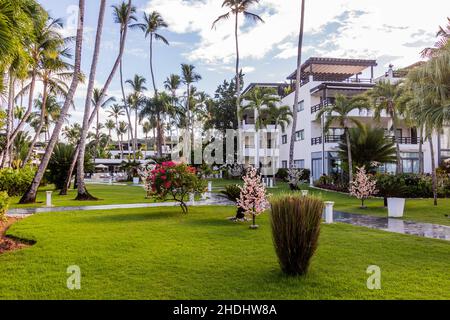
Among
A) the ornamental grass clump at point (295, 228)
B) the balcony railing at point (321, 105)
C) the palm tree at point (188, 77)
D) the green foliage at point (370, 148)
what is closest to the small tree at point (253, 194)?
the ornamental grass clump at point (295, 228)

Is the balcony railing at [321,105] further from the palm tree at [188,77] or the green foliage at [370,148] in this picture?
the palm tree at [188,77]

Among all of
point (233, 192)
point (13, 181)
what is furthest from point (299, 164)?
point (233, 192)

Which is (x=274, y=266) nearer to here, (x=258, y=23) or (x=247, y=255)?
(x=247, y=255)

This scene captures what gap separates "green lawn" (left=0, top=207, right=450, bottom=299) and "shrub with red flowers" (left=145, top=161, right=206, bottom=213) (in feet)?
9.20

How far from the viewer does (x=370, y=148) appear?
26.0m

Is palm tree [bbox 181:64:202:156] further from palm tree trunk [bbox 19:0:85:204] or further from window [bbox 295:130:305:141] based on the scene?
palm tree trunk [bbox 19:0:85:204]

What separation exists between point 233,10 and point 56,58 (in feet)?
55.4

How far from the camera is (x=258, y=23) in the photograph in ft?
116

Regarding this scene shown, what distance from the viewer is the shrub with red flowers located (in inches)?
544

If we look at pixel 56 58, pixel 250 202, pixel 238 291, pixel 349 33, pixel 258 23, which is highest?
pixel 258 23

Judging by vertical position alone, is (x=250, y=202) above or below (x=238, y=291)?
above

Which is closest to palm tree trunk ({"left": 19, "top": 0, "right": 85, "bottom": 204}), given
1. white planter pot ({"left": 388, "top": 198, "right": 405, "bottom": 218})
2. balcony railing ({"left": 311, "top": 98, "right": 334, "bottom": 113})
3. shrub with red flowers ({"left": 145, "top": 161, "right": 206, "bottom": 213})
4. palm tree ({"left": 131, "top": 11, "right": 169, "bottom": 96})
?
shrub with red flowers ({"left": 145, "top": 161, "right": 206, "bottom": 213})

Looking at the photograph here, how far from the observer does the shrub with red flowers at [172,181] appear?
1382 cm

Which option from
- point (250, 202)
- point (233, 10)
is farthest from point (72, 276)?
point (233, 10)
